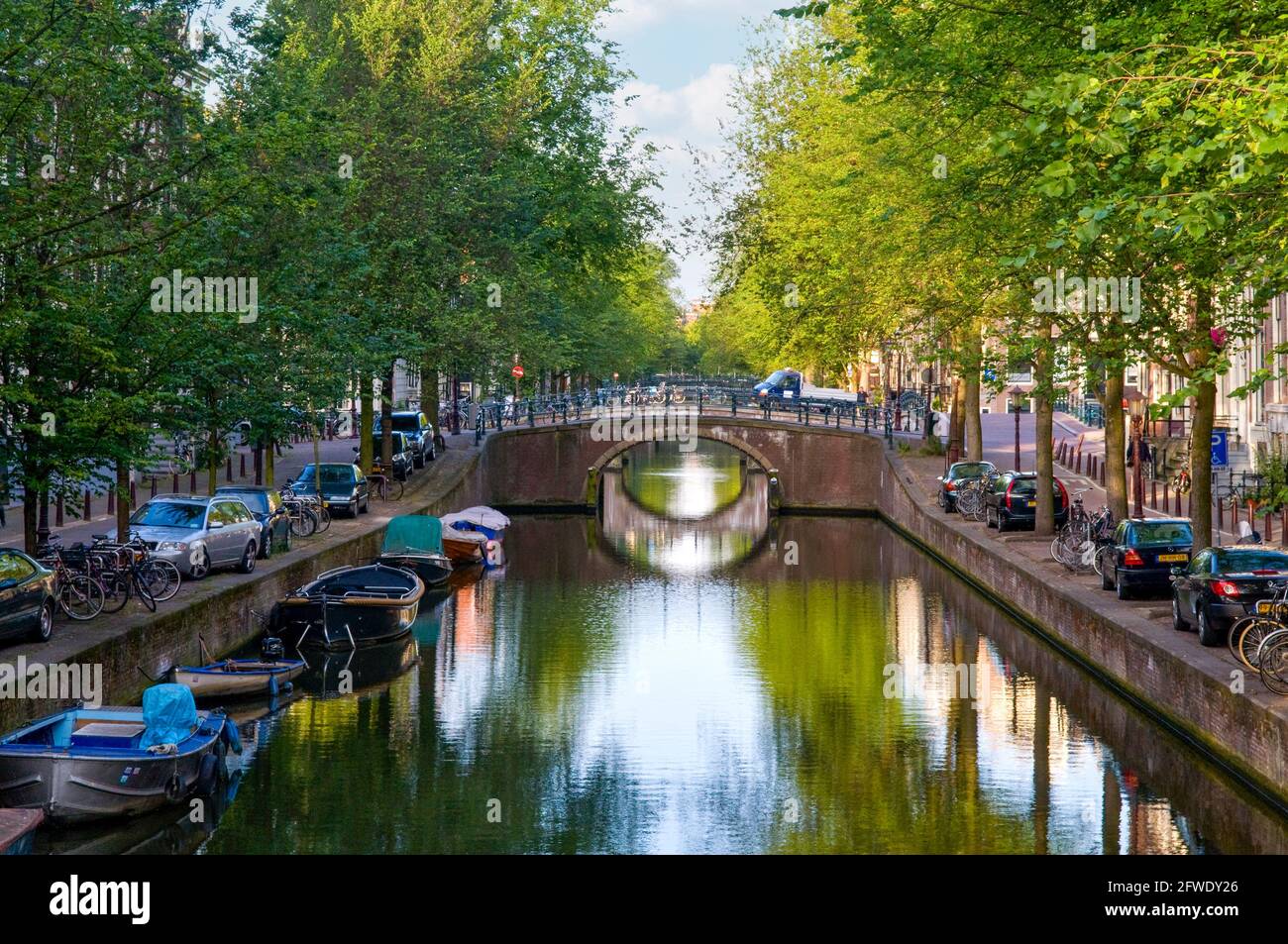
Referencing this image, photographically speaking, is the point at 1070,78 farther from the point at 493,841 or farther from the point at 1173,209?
the point at 493,841

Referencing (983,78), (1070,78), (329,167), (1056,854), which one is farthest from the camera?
(329,167)

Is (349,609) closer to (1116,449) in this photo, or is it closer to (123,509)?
(123,509)

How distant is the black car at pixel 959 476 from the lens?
4888 centimetres

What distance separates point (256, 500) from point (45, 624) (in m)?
13.7

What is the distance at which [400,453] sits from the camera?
180ft

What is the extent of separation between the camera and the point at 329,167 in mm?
45875

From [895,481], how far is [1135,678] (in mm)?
33788

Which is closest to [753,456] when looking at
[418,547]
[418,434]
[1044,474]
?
[418,434]

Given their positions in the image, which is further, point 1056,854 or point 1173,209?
point 1056,854

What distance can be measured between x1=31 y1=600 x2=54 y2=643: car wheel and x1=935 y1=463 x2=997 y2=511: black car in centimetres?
3009

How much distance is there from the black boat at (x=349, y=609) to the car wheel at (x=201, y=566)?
162 centimetres

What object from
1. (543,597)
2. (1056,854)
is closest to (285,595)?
(543,597)

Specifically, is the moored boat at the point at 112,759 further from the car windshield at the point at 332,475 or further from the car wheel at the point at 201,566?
the car windshield at the point at 332,475

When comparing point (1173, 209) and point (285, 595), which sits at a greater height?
point (1173, 209)
